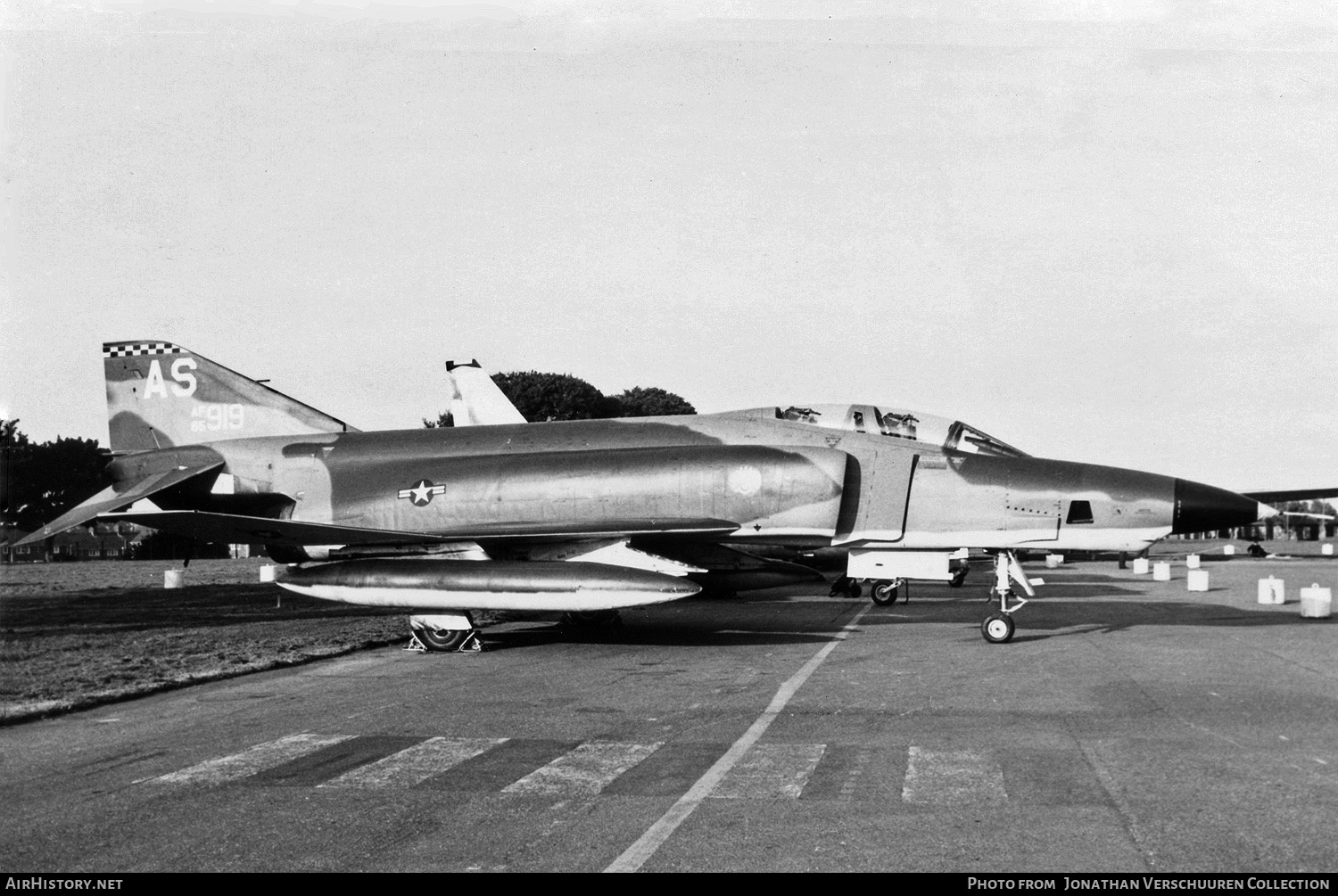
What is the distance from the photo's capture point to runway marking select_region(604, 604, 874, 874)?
18.2ft

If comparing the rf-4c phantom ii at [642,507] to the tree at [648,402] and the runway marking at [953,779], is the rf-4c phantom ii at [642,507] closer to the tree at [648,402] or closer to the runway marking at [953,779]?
the runway marking at [953,779]

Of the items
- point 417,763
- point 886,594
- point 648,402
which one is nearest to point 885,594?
point 886,594

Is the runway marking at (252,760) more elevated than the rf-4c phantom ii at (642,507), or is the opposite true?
the rf-4c phantom ii at (642,507)

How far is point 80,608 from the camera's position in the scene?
22.4m

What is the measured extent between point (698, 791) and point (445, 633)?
9.16 m

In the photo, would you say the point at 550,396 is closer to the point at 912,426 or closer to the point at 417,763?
the point at 912,426

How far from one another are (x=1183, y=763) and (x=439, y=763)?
507cm

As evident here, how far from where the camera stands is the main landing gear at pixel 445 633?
50.6 feet

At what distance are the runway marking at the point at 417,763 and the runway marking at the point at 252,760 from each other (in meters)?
0.68

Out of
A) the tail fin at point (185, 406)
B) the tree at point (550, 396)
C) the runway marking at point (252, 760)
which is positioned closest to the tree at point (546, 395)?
the tree at point (550, 396)

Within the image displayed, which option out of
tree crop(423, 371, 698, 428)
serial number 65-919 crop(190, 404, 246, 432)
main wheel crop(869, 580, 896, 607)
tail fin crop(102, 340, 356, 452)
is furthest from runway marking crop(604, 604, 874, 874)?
tree crop(423, 371, 698, 428)

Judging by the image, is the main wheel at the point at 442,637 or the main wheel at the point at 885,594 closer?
the main wheel at the point at 442,637

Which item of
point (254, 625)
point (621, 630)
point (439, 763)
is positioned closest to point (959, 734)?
point (439, 763)

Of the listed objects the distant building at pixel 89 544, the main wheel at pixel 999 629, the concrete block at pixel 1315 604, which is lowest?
the distant building at pixel 89 544
